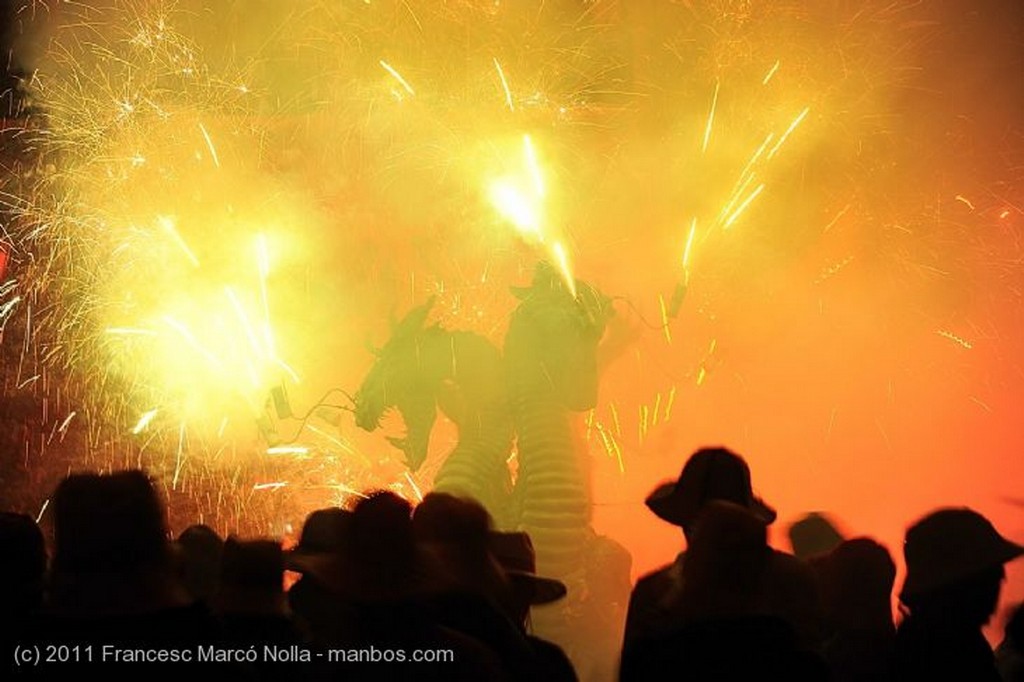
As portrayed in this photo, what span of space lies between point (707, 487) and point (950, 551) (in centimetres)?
67

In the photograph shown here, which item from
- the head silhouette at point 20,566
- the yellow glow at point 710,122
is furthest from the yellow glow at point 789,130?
the head silhouette at point 20,566

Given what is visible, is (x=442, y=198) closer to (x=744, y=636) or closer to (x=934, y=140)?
(x=934, y=140)

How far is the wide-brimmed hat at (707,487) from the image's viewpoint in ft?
8.70

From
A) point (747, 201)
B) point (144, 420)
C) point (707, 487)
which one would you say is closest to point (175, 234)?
point (144, 420)

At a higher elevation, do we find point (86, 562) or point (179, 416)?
point (179, 416)

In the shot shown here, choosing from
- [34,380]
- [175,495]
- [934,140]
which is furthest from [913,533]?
[34,380]

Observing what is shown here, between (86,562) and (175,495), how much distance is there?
268 inches

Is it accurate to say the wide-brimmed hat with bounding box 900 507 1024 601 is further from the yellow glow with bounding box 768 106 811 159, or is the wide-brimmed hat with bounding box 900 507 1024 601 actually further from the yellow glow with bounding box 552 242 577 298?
the yellow glow with bounding box 768 106 811 159

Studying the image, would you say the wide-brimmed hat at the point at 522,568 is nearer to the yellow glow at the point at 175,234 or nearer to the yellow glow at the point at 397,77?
the yellow glow at the point at 397,77

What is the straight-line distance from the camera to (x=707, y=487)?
105 inches

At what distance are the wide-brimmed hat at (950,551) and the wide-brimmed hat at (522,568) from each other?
0.97m

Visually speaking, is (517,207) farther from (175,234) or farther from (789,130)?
(175,234)

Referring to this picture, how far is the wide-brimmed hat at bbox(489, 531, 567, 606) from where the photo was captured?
2.55 metres

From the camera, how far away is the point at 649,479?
7.81 metres
